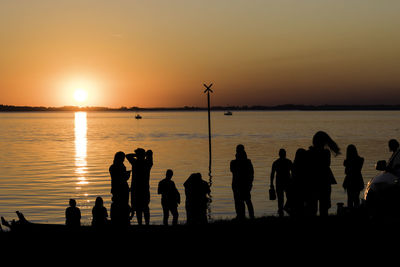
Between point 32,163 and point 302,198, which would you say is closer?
point 302,198

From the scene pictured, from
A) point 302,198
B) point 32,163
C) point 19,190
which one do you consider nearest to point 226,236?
point 302,198

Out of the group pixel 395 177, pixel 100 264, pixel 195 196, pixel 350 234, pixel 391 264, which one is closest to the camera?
pixel 391 264

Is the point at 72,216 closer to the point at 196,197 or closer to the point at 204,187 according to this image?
the point at 196,197

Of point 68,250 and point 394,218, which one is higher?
point 394,218

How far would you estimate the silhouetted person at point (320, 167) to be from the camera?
12156 millimetres

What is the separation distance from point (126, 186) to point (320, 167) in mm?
4702

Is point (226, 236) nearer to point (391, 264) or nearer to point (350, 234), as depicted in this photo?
point (350, 234)

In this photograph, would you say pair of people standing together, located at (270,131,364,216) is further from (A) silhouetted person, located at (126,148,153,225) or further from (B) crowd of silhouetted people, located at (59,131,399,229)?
(A) silhouetted person, located at (126,148,153,225)

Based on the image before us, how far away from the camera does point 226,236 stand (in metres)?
11.2

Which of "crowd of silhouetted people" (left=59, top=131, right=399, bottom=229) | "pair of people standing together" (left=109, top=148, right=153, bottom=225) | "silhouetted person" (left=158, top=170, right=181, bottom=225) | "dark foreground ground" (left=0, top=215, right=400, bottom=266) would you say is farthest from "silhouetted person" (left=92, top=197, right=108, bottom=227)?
"silhouetted person" (left=158, top=170, right=181, bottom=225)

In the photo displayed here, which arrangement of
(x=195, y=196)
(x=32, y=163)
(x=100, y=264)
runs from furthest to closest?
(x=32, y=163), (x=195, y=196), (x=100, y=264)

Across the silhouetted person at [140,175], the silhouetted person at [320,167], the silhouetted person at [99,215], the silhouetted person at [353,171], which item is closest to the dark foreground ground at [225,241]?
the silhouetted person at [99,215]

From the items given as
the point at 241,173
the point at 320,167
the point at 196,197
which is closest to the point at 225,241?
the point at 196,197

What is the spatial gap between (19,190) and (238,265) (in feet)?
84.8
